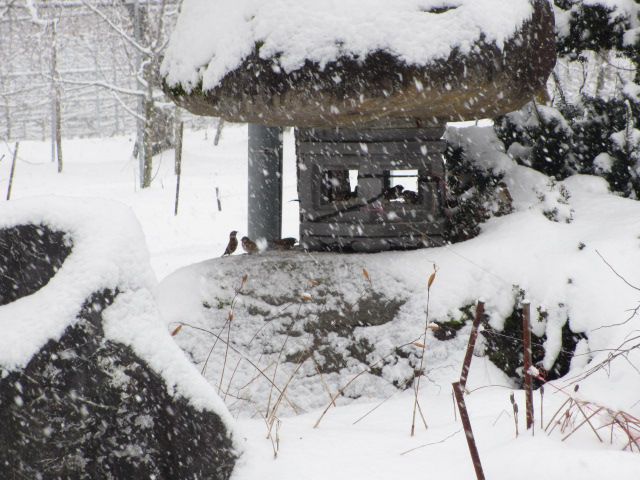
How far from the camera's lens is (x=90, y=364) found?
62.7 inches

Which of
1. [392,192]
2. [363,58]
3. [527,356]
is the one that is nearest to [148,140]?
[392,192]

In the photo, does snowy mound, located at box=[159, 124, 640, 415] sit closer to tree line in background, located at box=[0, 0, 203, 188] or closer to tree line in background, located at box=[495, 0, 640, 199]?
tree line in background, located at box=[495, 0, 640, 199]

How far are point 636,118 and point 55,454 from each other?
153 inches

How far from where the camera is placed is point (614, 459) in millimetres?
1548

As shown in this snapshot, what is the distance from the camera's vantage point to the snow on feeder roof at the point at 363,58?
2881mm

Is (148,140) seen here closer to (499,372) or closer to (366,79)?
A: (366,79)

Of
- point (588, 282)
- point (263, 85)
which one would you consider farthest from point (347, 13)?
point (588, 282)

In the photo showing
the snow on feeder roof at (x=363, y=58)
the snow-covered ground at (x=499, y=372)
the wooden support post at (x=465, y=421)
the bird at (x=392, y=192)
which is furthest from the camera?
the bird at (x=392, y=192)

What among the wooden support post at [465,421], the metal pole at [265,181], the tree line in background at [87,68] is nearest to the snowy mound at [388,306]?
the metal pole at [265,181]

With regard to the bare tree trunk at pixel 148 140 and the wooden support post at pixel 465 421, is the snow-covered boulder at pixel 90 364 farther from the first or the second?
the bare tree trunk at pixel 148 140

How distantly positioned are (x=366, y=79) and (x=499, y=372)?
149 centimetres

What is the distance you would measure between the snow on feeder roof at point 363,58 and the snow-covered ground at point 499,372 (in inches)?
31.3

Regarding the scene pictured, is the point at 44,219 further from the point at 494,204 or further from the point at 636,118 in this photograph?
the point at 636,118

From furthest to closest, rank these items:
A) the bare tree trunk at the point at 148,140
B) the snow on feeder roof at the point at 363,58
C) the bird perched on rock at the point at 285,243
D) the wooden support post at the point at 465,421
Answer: the bare tree trunk at the point at 148,140 < the bird perched on rock at the point at 285,243 < the snow on feeder roof at the point at 363,58 < the wooden support post at the point at 465,421
